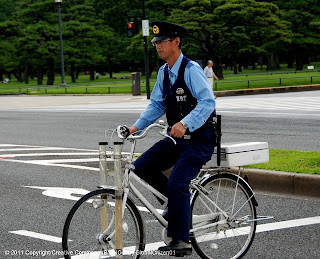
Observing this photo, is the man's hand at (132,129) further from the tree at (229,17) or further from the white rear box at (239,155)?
the tree at (229,17)

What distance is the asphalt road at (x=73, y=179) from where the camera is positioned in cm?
523

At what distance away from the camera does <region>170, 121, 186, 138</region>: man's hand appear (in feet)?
13.7

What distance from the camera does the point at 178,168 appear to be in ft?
14.2

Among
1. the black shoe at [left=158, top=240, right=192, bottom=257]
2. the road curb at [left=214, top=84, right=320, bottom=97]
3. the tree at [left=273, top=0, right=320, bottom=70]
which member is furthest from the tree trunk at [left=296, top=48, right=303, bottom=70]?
the black shoe at [left=158, top=240, right=192, bottom=257]

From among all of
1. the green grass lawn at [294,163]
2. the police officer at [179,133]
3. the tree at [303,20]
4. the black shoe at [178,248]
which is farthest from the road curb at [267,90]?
the tree at [303,20]

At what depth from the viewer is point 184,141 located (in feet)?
14.6

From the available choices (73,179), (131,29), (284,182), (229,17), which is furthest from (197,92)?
(229,17)

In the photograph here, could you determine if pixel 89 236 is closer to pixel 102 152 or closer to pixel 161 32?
pixel 102 152

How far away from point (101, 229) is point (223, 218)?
3.49 ft

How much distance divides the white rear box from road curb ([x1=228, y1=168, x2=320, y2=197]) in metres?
2.32

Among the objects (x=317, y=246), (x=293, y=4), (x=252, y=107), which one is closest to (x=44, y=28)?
(x=293, y=4)

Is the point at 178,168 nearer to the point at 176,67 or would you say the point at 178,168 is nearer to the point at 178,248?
the point at 178,248

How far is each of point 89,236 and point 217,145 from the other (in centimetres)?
120

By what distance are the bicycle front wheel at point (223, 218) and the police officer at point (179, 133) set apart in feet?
0.86
